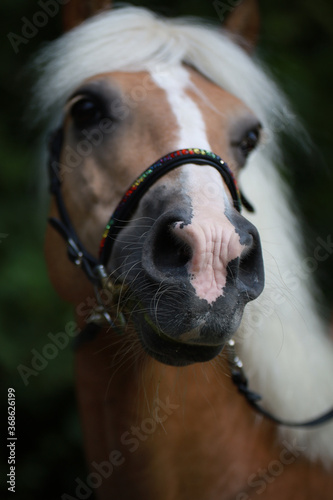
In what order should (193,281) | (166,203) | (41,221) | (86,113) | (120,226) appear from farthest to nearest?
(41,221) → (86,113) → (120,226) → (166,203) → (193,281)

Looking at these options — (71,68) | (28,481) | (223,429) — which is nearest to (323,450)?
(223,429)

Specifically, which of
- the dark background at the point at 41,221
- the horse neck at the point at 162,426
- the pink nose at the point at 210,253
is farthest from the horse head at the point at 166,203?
the dark background at the point at 41,221

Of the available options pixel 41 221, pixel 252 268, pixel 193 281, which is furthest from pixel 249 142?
pixel 41 221

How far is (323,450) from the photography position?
1596 millimetres

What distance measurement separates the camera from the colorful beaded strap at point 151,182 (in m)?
1.18

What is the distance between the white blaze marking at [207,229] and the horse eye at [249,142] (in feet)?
0.86

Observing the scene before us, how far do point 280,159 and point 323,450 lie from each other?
→ 1.04m

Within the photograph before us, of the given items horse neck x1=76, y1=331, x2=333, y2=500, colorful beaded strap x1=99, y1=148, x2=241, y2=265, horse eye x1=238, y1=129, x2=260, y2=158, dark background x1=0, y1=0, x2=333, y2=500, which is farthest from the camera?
dark background x1=0, y1=0, x2=333, y2=500

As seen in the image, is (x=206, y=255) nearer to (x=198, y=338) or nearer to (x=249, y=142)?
(x=198, y=338)

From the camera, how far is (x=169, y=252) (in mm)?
1055

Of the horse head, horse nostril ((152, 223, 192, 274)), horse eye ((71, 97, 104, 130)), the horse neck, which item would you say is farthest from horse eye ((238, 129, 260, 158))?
the horse neck

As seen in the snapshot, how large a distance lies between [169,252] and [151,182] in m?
0.24

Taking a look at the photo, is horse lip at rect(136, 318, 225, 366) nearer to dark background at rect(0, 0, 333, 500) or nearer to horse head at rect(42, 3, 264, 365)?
horse head at rect(42, 3, 264, 365)

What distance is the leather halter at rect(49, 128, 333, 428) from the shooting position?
1193 millimetres
